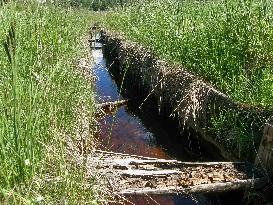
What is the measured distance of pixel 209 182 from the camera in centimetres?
378

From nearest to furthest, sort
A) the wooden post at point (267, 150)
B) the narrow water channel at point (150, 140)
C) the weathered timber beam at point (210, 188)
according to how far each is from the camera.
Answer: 1. the weathered timber beam at point (210, 188)
2. the wooden post at point (267, 150)
3. the narrow water channel at point (150, 140)

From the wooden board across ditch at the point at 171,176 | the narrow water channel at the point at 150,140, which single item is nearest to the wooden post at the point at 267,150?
the wooden board across ditch at the point at 171,176

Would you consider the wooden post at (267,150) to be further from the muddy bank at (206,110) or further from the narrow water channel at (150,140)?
the narrow water channel at (150,140)

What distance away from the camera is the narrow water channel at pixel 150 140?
442 centimetres

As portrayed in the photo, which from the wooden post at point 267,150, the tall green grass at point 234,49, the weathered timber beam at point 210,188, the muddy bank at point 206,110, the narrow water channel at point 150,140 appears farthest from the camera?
the tall green grass at point 234,49

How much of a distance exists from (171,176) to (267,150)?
84 centimetres

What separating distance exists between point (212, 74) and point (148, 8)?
4.23 metres

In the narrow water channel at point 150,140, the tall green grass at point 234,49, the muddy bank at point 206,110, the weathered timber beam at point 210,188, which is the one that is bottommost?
the narrow water channel at point 150,140

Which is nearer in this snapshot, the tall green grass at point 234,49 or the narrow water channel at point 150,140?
the narrow water channel at point 150,140

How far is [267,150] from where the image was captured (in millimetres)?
3812

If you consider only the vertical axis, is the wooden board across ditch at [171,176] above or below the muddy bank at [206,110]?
below

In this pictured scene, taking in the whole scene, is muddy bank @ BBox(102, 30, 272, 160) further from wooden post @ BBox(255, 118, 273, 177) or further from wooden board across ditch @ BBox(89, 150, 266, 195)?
wooden board across ditch @ BBox(89, 150, 266, 195)

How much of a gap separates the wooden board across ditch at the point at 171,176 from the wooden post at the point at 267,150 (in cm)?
10

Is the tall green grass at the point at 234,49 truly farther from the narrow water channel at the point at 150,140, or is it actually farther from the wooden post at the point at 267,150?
the narrow water channel at the point at 150,140
